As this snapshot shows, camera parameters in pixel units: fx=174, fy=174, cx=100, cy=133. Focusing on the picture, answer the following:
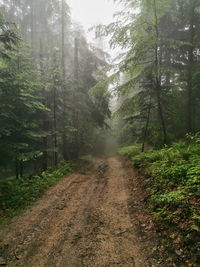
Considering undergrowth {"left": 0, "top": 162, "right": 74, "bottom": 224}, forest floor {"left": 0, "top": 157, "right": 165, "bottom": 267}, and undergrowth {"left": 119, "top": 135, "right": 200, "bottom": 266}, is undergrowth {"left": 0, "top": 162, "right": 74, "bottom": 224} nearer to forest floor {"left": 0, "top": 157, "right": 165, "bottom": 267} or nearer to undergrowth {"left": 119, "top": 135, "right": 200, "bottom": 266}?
forest floor {"left": 0, "top": 157, "right": 165, "bottom": 267}

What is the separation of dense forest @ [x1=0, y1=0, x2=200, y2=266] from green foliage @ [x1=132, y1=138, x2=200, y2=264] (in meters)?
0.02

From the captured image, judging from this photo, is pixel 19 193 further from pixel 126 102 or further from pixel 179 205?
pixel 126 102

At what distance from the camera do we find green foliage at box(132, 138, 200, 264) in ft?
12.1

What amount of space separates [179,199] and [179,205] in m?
0.15

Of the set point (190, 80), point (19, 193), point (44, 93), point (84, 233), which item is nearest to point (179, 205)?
point (84, 233)

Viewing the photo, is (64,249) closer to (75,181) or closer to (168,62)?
(75,181)

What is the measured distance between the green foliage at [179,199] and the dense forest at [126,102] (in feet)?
0.07

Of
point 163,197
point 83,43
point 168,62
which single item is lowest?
point 163,197

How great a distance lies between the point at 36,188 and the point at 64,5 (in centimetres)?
1658

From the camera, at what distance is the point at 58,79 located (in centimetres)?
1382

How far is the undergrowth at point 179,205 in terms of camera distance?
351cm

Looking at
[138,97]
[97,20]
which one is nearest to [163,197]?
[138,97]

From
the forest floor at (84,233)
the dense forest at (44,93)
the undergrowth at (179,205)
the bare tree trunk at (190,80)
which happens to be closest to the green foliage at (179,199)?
the undergrowth at (179,205)

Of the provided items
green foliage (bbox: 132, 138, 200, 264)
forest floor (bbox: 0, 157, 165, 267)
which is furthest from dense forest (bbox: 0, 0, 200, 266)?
forest floor (bbox: 0, 157, 165, 267)
